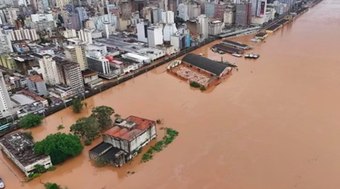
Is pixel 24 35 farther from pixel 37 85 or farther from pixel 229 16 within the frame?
pixel 229 16

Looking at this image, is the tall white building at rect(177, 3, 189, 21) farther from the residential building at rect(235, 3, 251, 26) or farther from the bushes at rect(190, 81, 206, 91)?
the bushes at rect(190, 81, 206, 91)

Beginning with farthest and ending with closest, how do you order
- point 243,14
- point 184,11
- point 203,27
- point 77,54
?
point 184,11, point 243,14, point 203,27, point 77,54

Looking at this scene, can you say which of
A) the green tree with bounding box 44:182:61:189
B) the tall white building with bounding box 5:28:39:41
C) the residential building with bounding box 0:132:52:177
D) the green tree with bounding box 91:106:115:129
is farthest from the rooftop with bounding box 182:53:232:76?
the tall white building with bounding box 5:28:39:41

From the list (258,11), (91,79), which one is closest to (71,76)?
(91,79)

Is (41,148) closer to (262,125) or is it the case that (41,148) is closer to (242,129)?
(242,129)

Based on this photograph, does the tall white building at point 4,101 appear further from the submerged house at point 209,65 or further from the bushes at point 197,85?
the submerged house at point 209,65

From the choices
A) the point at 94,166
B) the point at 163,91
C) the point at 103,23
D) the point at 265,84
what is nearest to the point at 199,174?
the point at 94,166

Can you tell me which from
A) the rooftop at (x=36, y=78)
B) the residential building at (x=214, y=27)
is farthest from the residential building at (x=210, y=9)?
the rooftop at (x=36, y=78)
